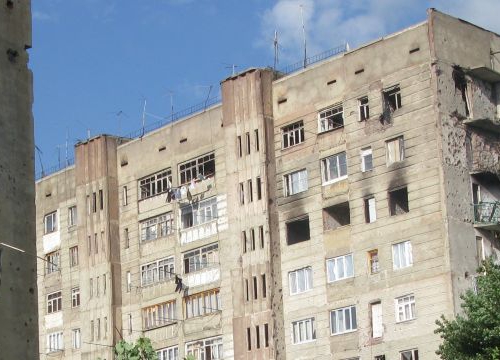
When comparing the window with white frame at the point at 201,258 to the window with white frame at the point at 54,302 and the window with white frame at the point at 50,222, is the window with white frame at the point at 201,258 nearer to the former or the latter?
the window with white frame at the point at 54,302

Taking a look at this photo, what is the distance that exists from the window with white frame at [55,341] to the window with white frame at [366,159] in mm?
21012

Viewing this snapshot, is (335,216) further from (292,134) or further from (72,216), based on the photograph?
(72,216)

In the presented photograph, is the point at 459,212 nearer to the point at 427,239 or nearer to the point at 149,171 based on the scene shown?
the point at 427,239

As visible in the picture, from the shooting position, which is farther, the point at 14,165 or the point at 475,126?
the point at 475,126

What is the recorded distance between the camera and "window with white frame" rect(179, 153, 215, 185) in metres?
64.1

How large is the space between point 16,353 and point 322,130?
125 ft

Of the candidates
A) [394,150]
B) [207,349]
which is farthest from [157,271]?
[394,150]

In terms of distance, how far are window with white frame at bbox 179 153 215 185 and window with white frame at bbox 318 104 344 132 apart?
6.61 metres

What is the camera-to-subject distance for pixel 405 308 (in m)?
54.8

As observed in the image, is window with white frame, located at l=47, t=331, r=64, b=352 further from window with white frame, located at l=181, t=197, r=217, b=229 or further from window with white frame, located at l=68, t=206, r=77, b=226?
window with white frame, located at l=181, t=197, r=217, b=229

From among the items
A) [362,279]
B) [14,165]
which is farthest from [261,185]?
[14,165]

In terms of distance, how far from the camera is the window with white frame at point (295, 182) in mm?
59688

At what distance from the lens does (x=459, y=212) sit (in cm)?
5481

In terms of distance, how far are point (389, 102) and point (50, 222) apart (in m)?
23.3
